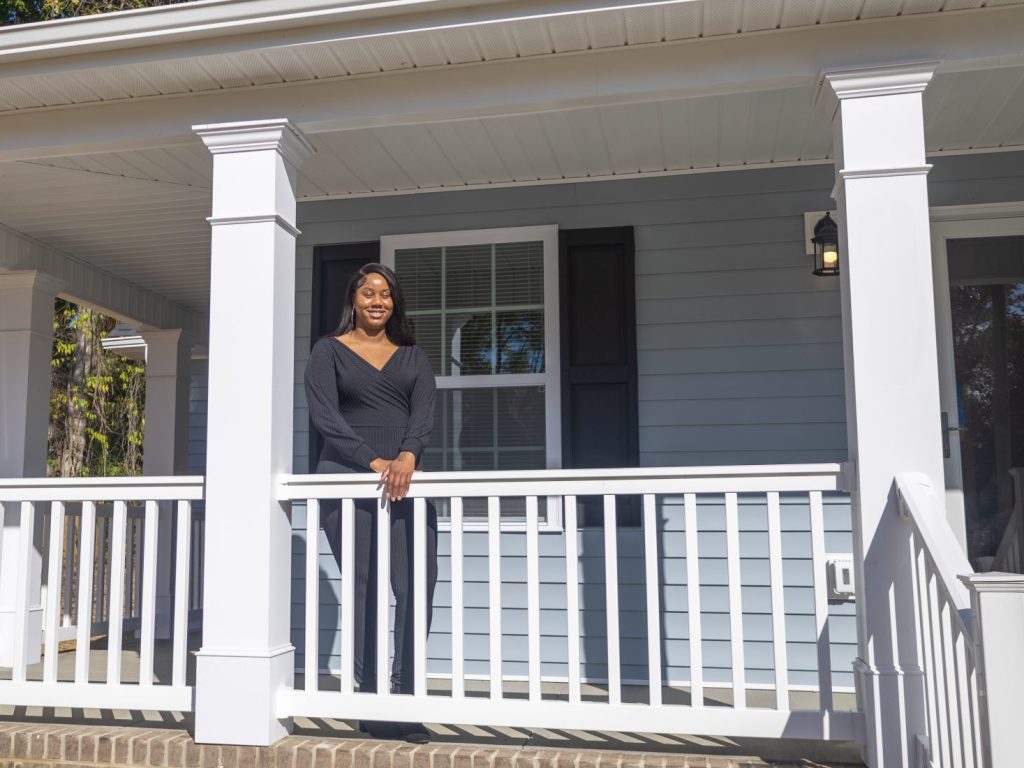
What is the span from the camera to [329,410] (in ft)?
10.0

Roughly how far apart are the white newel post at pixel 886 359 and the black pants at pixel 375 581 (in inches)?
54.9

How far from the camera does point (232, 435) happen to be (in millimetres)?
3092

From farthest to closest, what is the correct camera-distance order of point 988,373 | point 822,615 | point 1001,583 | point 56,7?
1. point 56,7
2. point 988,373
3. point 822,615
4. point 1001,583

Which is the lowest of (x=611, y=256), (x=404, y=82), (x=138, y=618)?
(x=138, y=618)

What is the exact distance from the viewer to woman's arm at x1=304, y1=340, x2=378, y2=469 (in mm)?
3051

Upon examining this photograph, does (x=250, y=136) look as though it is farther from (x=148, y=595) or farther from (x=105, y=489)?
(x=148, y=595)

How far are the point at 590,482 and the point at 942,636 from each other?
3.65 ft

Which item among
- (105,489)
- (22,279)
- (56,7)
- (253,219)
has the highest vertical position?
(56,7)

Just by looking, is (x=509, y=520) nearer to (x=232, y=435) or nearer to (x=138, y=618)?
(x=232, y=435)

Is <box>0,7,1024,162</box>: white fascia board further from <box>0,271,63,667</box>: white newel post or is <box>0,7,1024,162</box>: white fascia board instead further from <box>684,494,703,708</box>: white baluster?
<box>0,271,63,667</box>: white newel post

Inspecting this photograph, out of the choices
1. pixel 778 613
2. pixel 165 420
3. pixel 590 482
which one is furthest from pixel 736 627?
pixel 165 420

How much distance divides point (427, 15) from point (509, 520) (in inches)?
92.5

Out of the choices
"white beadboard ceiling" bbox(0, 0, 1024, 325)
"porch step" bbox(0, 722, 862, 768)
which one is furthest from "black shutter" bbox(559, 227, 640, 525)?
"porch step" bbox(0, 722, 862, 768)

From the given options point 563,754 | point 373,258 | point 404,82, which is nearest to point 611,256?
point 373,258
